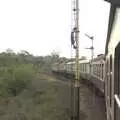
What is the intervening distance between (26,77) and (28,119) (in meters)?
12.3

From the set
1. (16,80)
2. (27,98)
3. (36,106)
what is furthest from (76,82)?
(16,80)

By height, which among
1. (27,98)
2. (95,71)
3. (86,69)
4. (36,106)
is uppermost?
(86,69)

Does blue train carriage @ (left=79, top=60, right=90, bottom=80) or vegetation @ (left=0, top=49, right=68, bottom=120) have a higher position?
blue train carriage @ (left=79, top=60, right=90, bottom=80)

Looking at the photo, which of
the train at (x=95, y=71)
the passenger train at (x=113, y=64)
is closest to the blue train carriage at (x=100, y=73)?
the train at (x=95, y=71)

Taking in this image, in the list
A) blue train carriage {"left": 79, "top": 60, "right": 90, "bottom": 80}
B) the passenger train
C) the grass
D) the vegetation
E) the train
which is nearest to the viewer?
the passenger train

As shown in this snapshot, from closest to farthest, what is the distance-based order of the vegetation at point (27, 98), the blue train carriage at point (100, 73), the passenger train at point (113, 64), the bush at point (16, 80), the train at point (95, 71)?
the passenger train at point (113, 64)
the blue train carriage at point (100, 73)
the train at point (95, 71)
the vegetation at point (27, 98)
the bush at point (16, 80)

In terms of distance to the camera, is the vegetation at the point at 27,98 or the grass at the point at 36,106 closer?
the grass at the point at 36,106

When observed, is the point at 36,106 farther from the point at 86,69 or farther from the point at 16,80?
the point at 16,80

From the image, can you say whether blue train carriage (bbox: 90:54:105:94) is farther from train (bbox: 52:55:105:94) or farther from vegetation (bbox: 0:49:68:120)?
vegetation (bbox: 0:49:68:120)

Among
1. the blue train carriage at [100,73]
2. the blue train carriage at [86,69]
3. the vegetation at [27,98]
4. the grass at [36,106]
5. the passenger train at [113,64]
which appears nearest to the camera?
the passenger train at [113,64]

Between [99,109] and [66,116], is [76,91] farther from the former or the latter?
[66,116]

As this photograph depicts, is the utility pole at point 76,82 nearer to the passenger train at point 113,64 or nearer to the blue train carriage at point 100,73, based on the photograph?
the blue train carriage at point 100,73

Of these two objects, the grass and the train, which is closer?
the train

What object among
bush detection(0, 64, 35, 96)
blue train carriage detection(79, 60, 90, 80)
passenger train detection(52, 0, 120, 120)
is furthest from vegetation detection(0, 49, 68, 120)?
passenger train detection(52, 0, 120, 120)
